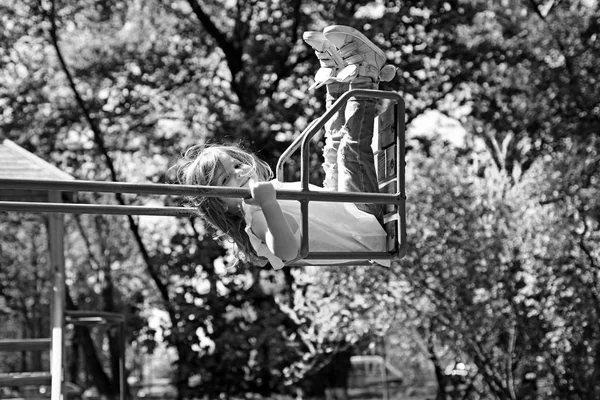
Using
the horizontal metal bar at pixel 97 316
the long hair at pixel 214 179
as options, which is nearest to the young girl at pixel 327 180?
the long hair at pixel 214 179

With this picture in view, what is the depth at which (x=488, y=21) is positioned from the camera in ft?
37.7

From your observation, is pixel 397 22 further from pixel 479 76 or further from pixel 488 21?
pixel 488 21

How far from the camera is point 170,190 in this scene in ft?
9.45

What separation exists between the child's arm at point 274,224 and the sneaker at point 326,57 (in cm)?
94

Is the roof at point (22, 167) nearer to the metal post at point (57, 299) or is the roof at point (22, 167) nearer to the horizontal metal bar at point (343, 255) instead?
the metal post at point (57, 299)

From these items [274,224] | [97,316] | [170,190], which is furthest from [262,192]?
[97,316]

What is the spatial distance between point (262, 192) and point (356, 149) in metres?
0.79

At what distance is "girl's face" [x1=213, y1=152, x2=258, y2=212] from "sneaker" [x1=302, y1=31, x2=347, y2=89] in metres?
0.66

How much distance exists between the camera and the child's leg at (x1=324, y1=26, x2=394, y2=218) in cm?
364

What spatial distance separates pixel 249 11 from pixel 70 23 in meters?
2.94

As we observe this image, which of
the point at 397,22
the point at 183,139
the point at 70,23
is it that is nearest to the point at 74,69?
the point at 70,23

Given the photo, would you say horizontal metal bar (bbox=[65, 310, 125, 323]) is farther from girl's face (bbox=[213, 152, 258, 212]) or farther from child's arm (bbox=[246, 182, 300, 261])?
child's arm (bbox=[246, 182, 300, 261])

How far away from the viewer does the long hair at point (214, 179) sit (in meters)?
3.39

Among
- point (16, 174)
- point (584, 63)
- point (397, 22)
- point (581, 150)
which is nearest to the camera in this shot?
point (16, 174)
